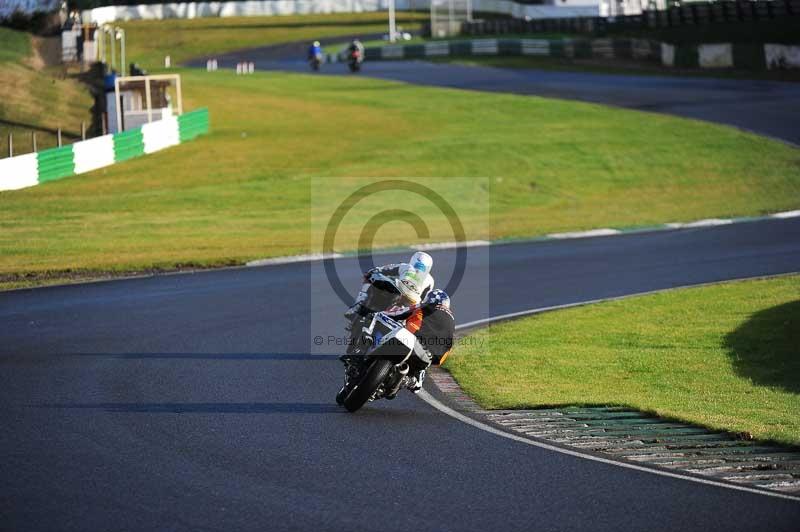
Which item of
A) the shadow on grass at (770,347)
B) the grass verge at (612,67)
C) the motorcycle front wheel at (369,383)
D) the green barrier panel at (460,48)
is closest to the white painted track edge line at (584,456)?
the motorcycle front wheel at (369,383)

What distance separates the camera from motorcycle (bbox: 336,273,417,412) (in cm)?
1078

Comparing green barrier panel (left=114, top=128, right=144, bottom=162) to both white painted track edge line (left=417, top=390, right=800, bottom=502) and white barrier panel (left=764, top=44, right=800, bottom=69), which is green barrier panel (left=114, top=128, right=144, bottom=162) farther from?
white barrier panel (left=764, top=44, right=800, bottom=69)

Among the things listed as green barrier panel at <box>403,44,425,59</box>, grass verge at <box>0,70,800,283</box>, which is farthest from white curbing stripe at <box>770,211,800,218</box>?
green barrier panel at <box>403,44,425,59</box>

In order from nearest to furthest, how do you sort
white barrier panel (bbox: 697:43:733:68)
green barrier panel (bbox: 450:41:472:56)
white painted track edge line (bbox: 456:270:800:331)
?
white painted track edge line (bbox: 456:270:800:331), white barrier panel (bbox: 697:43:733:68), green barrier panel (bbox: 450:41:472:56)

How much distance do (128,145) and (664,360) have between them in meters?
24.6

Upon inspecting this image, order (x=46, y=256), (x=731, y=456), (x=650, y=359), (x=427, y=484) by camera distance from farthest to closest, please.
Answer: (x=46, y=256) → (x=650, y=359) → (x=731, y=456) → (x=427, y=484)

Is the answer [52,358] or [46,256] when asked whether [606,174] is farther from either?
[52,358]

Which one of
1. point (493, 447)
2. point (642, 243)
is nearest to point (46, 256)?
point (642, 243)

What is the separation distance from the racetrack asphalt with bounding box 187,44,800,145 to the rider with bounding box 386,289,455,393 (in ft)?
98.2

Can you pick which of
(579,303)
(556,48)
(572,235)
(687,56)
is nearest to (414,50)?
(556,48)

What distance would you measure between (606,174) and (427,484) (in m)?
27.8

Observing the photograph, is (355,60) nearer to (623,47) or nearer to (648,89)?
(623,47)

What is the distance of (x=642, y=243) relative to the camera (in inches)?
1006

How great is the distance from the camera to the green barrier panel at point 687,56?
189 feet
